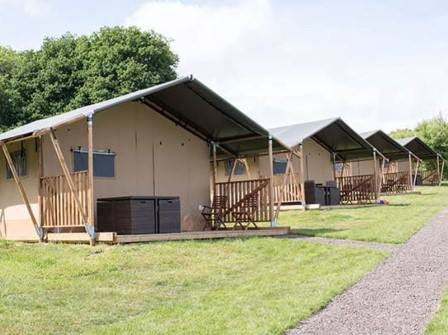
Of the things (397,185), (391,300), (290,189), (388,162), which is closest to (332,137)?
(290,189)

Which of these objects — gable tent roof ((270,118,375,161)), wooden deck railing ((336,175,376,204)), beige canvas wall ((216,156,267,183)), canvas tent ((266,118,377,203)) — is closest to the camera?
beige canvas wall ((216,156,267,183))

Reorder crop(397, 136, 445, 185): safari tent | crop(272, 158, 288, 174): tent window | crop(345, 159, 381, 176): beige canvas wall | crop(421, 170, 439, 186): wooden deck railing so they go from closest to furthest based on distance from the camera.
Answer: crop(272, 158, 288, 174): tent window < crop(345, 159, 381, 176): beige canvas wall < crop(397, 136, 445, 185): safari tent < crop(421, 170, 439, 186): wooden deck railing

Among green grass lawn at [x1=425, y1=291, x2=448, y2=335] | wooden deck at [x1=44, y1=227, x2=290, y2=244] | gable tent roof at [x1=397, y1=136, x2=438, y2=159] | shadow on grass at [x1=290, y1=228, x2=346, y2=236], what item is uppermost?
gable tent roof at [x1=397, y1=136, x2=438, y2=159]

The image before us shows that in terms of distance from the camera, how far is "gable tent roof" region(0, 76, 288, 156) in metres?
13.4

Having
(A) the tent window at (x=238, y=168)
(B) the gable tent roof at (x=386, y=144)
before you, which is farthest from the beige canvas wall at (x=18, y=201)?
(B) the gable tent roof at (x=386, y=144)

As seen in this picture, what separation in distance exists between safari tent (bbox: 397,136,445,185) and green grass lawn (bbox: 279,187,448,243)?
15.0 m

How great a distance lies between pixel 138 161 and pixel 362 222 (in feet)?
19.2

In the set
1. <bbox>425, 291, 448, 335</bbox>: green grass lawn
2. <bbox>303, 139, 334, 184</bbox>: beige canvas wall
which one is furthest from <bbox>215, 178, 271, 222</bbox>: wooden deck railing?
<bbox>303, 139, 334, 184</bbox>: beige canvas wall

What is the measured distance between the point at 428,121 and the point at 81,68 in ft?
88.7

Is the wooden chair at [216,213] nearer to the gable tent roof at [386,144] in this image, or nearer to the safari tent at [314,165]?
the safari tent at [314,165]

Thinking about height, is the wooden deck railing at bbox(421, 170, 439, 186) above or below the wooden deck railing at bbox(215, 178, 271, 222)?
above

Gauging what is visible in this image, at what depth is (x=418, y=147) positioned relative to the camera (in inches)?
1457

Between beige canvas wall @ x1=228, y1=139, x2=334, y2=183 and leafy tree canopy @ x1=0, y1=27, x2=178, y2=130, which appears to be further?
leafy tree canopy @ x1=0, y1=27, x2=178, y2=130

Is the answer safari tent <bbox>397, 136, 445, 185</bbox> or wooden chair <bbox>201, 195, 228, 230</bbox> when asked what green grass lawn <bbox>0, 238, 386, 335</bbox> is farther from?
safari tent <bbox>397, 136, 445, 185</bbox>
